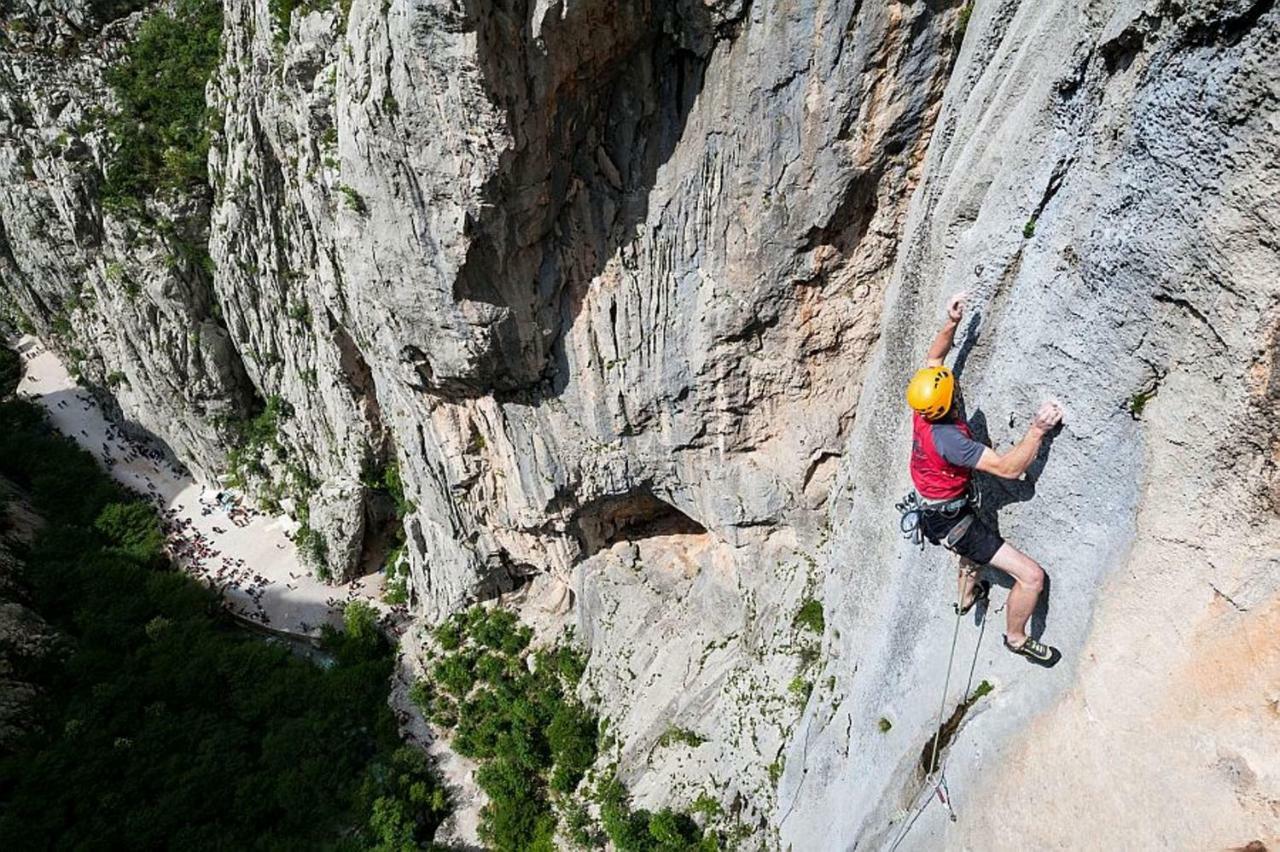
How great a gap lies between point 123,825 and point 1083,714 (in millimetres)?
20584

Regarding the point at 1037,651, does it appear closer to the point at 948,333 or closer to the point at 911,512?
the point at 911,512

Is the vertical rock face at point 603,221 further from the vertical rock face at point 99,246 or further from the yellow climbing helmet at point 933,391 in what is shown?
the vertical rock face at point 99,246

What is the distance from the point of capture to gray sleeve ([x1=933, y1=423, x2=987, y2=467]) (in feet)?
17.3

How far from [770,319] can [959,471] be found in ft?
17.9

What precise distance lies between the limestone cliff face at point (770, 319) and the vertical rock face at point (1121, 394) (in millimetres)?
25

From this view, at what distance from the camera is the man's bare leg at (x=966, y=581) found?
6.05m

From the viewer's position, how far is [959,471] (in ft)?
18.2

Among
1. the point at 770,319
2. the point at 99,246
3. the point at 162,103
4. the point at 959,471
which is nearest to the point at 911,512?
the point at 959,471

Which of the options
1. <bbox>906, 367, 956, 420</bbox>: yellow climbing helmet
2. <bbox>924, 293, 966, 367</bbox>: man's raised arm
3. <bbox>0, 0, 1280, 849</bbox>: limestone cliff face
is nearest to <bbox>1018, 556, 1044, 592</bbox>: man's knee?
<bbox>0, 0, 1280, 849</bbox>: limestone cliff face

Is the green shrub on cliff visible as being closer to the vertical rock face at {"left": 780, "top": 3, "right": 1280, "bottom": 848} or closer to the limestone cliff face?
the limestone cliff face

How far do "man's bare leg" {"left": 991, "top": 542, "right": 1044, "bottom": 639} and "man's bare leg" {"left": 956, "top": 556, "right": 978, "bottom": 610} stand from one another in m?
0.47

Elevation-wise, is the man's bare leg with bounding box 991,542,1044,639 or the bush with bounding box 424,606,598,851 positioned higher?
the man's bare leg with bounding box 991,542,1044,639

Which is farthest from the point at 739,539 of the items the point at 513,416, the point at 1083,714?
the point at 1083,714

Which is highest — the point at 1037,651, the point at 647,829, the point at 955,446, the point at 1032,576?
the point at 955,446
